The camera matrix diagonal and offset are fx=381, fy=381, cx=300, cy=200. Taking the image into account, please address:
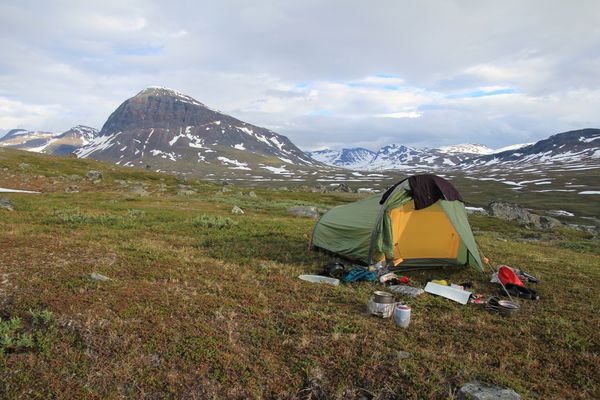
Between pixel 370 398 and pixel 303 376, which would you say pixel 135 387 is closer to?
pixel 303 376

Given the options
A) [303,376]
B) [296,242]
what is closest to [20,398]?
[303,376]

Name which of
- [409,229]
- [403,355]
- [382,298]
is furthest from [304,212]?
[403,355]

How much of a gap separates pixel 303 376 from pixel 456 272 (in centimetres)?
971

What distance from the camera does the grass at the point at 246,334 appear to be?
6723 millimetres

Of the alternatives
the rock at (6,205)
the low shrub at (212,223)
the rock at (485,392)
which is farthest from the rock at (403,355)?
the rock at (6,205)

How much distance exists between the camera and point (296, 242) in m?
18.5

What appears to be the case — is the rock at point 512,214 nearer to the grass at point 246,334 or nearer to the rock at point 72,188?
the grass at point 246,334

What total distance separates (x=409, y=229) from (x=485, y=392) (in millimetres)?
9321

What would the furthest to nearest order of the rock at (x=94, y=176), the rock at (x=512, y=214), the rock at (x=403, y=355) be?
the rock at (x=512, y=214)
the rock at (x=94, y=176)
the rock at (x=403, y=355)

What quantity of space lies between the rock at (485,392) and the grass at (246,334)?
0.50 feet

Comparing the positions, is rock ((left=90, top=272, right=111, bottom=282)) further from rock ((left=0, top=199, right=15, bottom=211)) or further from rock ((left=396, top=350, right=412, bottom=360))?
rock ((left=0, top=199, right=15, bottom=211))

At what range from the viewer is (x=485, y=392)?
652cm

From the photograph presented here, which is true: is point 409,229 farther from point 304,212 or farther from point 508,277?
point 304,212

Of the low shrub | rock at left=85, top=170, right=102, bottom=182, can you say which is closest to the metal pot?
the low shrub
